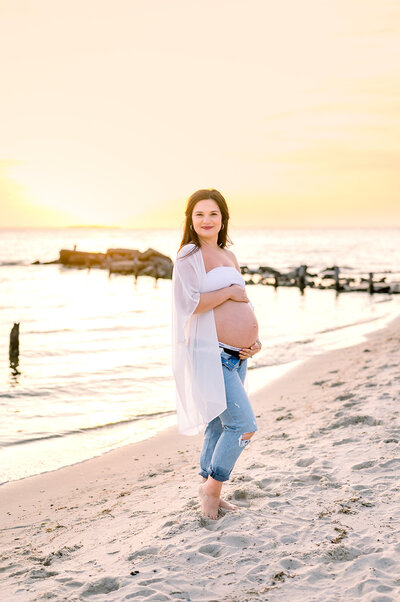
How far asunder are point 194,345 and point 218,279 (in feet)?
1.66

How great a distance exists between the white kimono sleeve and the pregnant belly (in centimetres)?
8

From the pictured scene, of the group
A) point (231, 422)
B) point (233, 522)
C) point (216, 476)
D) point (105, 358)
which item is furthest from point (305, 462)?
point (105, 358)

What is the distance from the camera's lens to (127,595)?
341 centimetres

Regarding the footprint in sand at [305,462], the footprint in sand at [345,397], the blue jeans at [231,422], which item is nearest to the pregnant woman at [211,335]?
the blue jeans at [231,422]

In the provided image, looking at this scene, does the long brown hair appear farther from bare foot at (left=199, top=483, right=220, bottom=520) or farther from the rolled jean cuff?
bare foot at (left=199, top=483, right=220, bottom=520)

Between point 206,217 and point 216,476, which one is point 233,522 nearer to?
point 216,476

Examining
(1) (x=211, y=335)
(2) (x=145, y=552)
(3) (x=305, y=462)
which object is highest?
(1) (x=211, y=335)

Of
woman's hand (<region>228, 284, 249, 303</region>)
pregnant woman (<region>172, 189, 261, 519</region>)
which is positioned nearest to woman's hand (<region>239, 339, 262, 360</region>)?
pregnant woman (<region>172, 189, 261, 519</region>)

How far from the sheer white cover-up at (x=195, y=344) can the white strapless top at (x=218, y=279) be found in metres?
0.03

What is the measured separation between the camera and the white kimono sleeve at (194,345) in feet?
12.9

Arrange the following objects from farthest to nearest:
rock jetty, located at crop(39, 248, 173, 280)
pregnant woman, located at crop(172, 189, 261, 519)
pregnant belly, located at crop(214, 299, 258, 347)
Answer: rock jetty, located at crop(39, 248, 173, 280)
pregnant belly, located at crop(214, 299, 258, 347)
pregnant woman, located at crop(172, 189, 261, 519)

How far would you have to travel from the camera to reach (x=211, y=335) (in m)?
4.01

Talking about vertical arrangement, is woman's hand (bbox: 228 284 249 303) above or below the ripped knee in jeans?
above

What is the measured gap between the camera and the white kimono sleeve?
3.93 meters
